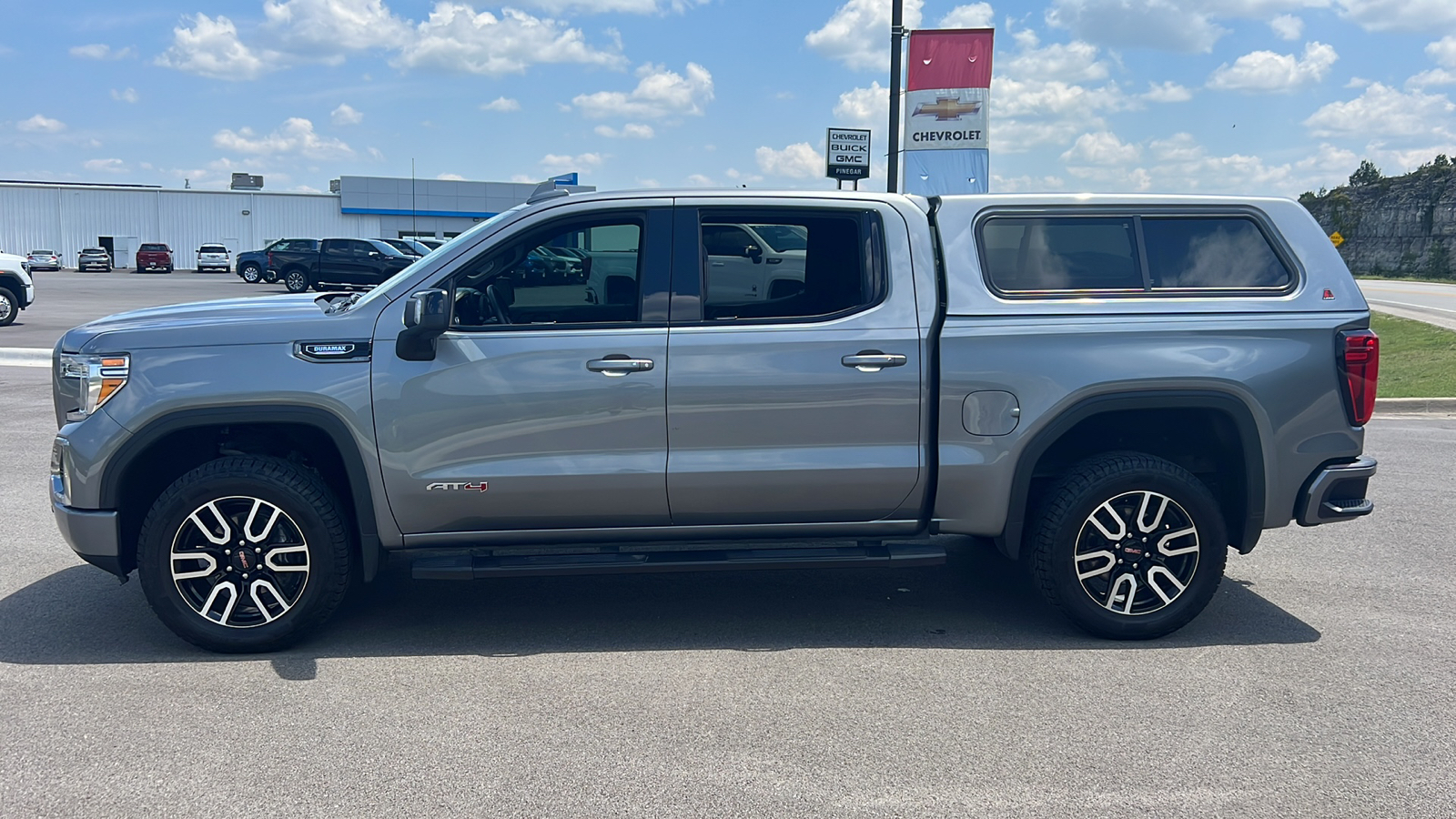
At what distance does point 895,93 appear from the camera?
1534cm

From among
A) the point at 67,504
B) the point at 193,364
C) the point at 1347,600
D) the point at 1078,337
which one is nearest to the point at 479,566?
the point at 193,364

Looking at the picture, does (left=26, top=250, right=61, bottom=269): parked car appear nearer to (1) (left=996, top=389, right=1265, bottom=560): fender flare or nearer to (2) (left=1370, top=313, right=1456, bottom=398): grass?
(2) (left=1370, top=313, right=1456, bottom=398): grass

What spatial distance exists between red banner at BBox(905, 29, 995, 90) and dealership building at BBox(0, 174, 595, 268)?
2097 inches

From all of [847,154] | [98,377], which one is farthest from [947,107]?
[98,377]

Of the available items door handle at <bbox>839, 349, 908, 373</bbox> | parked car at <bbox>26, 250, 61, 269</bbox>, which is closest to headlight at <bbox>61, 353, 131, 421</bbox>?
door handle at <bbox>839, 349, 908, 373</bbox>

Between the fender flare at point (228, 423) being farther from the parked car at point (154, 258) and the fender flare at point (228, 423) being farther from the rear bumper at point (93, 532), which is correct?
the parked car at point (154, 258)

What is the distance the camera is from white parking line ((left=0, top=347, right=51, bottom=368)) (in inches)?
587

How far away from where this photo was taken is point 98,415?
4570mm

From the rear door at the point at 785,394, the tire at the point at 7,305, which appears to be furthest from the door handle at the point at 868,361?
the tire at the point at 7,305

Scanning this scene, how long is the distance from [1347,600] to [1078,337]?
2.13 m

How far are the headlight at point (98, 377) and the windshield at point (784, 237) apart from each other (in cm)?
268

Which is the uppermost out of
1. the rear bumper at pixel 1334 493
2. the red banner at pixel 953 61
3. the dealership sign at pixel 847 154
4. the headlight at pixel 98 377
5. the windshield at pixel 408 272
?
the red banner at pixel 953 61

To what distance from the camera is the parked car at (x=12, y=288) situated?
66.2 ft

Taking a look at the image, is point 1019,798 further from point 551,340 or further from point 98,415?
point 98,415
